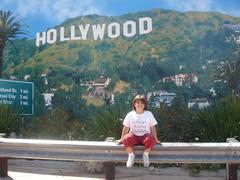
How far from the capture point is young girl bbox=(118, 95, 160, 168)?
21.9 ft

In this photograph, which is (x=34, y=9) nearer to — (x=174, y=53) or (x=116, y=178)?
(x=174, y=53)

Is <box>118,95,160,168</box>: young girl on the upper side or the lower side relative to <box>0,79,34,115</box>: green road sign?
lower

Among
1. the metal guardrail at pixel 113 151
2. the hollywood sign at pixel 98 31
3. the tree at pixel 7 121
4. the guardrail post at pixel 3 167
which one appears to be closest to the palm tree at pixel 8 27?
the hollywood sign at pixel 98 31

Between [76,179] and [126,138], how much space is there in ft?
5.73

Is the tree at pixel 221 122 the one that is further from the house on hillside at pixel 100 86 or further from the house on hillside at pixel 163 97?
the house on hillside at pixel 100 86

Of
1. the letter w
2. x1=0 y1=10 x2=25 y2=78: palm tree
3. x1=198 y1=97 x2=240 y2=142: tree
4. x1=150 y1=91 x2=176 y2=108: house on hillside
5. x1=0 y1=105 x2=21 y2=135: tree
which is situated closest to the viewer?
x1=198 y1=97 x2=240 y2=142: tree

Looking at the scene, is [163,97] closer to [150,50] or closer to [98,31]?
[150,50]

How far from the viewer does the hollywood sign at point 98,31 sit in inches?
556

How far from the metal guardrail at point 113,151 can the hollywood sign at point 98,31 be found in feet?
24.3

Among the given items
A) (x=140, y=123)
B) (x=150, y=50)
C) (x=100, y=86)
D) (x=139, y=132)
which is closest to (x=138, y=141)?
(x=139, y=132)

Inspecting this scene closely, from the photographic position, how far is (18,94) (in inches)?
541

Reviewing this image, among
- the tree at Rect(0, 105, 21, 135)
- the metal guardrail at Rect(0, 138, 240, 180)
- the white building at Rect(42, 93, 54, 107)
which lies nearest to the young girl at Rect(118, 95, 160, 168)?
the metal guardrail at Rect(0, 138, 240, 180)

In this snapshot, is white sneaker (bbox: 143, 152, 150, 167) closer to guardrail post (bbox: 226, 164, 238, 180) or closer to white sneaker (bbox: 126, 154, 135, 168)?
white sneaker (bbox: 126, 154, 135, 168)

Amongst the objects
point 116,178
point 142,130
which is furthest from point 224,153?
point 116,178
